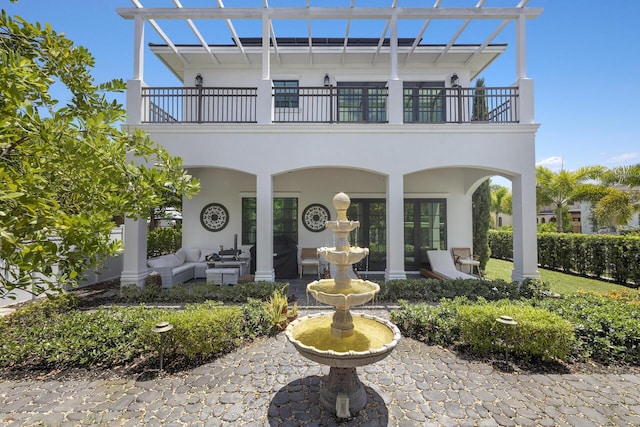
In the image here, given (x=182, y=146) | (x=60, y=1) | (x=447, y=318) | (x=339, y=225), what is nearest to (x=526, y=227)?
(x=447, y=318)

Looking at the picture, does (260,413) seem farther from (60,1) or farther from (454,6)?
(454,6)

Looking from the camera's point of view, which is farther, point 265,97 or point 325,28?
point 325,28

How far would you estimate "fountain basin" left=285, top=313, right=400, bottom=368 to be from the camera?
110 inches

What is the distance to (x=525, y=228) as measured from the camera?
727cm

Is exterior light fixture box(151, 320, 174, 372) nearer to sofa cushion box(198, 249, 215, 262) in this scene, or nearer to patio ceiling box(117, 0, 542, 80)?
sofa cushion box(198, 249, 215, 262)

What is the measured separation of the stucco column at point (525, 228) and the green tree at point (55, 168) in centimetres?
835

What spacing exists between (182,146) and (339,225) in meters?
6.24

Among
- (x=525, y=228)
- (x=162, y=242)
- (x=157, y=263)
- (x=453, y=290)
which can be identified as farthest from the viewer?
(x=162, y=242)

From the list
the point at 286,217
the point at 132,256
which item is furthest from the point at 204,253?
the point at 286,217

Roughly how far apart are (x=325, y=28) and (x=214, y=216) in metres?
7.28

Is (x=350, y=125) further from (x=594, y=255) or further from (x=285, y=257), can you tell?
(x=594, y=255)

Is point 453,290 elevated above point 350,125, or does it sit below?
below

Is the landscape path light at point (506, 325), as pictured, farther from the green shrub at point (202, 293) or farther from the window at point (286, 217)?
the window at point (286, 217)


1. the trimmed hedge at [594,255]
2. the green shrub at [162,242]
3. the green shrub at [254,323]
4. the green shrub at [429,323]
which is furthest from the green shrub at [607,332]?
the green shrub at [162,242]
